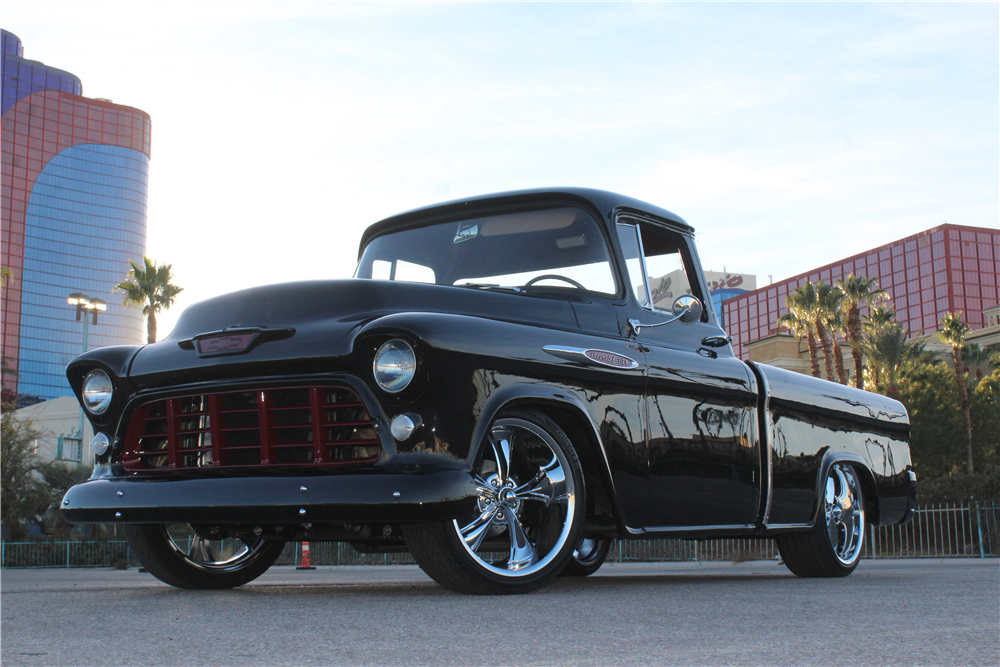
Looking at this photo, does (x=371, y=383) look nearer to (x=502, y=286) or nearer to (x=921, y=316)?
(x=502, y=286)

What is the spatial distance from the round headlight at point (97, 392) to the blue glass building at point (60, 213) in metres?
129

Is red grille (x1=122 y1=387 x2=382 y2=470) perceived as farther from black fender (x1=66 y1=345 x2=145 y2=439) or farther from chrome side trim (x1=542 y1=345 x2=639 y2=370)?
chrome side trim (x1=542 y1=345 x2=639 y2=370)

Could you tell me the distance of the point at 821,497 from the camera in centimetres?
634

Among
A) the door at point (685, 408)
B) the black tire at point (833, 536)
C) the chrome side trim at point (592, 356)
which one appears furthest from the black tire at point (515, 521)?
the black tire at point (833, 536)

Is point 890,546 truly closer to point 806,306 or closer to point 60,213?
point 806,306

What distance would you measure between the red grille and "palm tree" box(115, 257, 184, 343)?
A: 1450 inches

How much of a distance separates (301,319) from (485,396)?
901 millimetres

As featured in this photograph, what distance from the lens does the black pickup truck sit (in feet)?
13.0

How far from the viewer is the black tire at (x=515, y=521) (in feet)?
13.1

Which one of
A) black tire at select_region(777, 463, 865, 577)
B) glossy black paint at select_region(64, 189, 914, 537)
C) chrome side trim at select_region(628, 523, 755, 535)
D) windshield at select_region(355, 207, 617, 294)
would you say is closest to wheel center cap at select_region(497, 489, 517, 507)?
glossy black paint at select_region(64, 189, 914, 537)

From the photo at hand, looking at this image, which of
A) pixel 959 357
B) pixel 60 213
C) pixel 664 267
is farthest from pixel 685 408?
pixel 60 213

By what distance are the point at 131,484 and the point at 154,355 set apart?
1.95 ft

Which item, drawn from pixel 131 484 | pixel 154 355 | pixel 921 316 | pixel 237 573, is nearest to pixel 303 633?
pixel 131 484

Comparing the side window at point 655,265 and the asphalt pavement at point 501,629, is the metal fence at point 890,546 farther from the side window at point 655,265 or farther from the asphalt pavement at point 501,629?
the asphalt pavement at point 501,629
